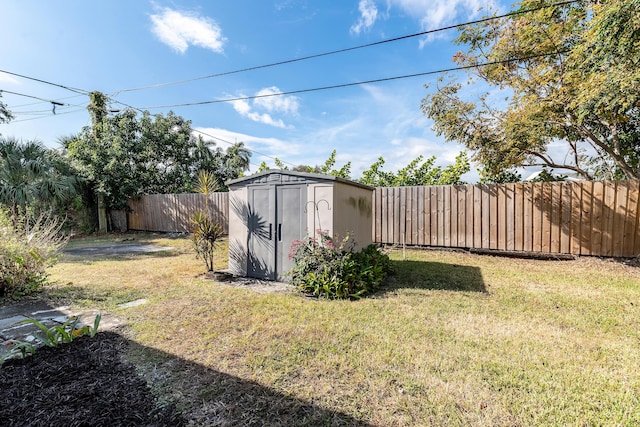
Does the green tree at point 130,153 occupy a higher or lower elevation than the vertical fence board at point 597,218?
higher

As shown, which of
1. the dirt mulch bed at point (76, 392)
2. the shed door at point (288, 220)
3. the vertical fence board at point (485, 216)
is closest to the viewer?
the dirt mulch bed at point (76, 392)

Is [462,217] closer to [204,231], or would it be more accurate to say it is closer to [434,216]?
[434,216]

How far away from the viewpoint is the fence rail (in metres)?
5.74

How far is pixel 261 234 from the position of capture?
530 centimetres

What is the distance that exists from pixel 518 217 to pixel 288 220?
5468 millimetres

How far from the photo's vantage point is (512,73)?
653 centimetres

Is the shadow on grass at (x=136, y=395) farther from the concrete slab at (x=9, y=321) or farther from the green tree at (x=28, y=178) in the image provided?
the green tree at (x=28, y=178)

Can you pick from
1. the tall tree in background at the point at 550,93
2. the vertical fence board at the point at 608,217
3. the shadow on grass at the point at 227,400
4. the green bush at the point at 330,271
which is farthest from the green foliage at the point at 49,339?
the vertical fence board at the point at 608,217

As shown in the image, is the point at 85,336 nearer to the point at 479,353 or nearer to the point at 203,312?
the point at 203,312

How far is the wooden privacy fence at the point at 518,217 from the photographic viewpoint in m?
5.74

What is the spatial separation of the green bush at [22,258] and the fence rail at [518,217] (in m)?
7.20

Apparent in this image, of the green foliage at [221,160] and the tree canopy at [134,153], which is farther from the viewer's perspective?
the green foliage at [221,160]

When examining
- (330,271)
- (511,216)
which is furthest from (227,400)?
(511,216)

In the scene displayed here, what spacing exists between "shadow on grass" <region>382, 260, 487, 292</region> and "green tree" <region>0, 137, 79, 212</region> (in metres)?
11.2
